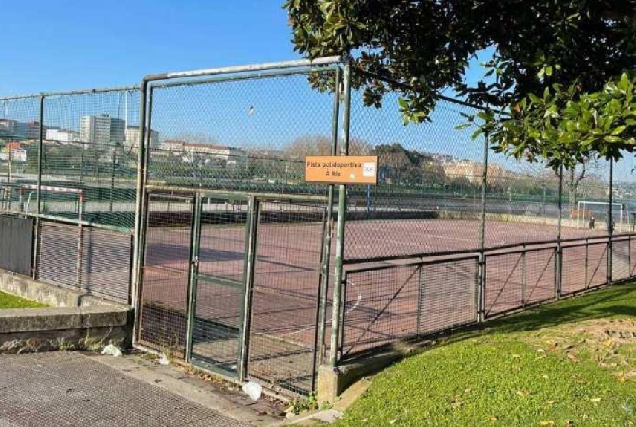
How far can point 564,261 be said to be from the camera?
12.1 meters

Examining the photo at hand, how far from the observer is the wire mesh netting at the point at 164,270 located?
7777mm

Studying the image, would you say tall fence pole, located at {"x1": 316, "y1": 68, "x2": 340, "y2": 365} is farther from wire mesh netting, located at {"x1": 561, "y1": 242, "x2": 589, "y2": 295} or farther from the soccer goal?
the soccer goal

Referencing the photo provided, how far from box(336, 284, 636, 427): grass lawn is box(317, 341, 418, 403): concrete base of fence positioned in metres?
0.15

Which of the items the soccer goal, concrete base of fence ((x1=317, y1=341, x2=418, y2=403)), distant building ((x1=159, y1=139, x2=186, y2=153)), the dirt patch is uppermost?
distant building ((x1=159, y1=139, x2=186, y2=153))

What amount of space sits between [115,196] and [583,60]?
6.20m

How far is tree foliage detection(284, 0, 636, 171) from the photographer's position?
495 centimetres

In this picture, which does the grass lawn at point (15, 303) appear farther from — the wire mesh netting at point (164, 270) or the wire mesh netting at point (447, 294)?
the wire mesh netting at point (447, 294)

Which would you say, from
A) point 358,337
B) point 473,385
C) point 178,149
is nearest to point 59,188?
point 178,149

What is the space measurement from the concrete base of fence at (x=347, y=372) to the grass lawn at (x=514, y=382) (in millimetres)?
149

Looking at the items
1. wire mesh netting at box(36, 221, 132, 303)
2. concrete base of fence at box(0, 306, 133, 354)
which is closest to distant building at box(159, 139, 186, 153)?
wire mesh netting at box(36, 221, 132, 303)

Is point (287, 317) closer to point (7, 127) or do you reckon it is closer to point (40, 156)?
point (40, 156)

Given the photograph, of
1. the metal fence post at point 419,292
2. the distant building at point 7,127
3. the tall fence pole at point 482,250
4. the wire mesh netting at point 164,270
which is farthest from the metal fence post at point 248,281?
the distant building at point 7,127

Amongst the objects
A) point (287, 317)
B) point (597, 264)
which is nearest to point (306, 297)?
point (287, 317)

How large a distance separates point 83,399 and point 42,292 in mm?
3753
